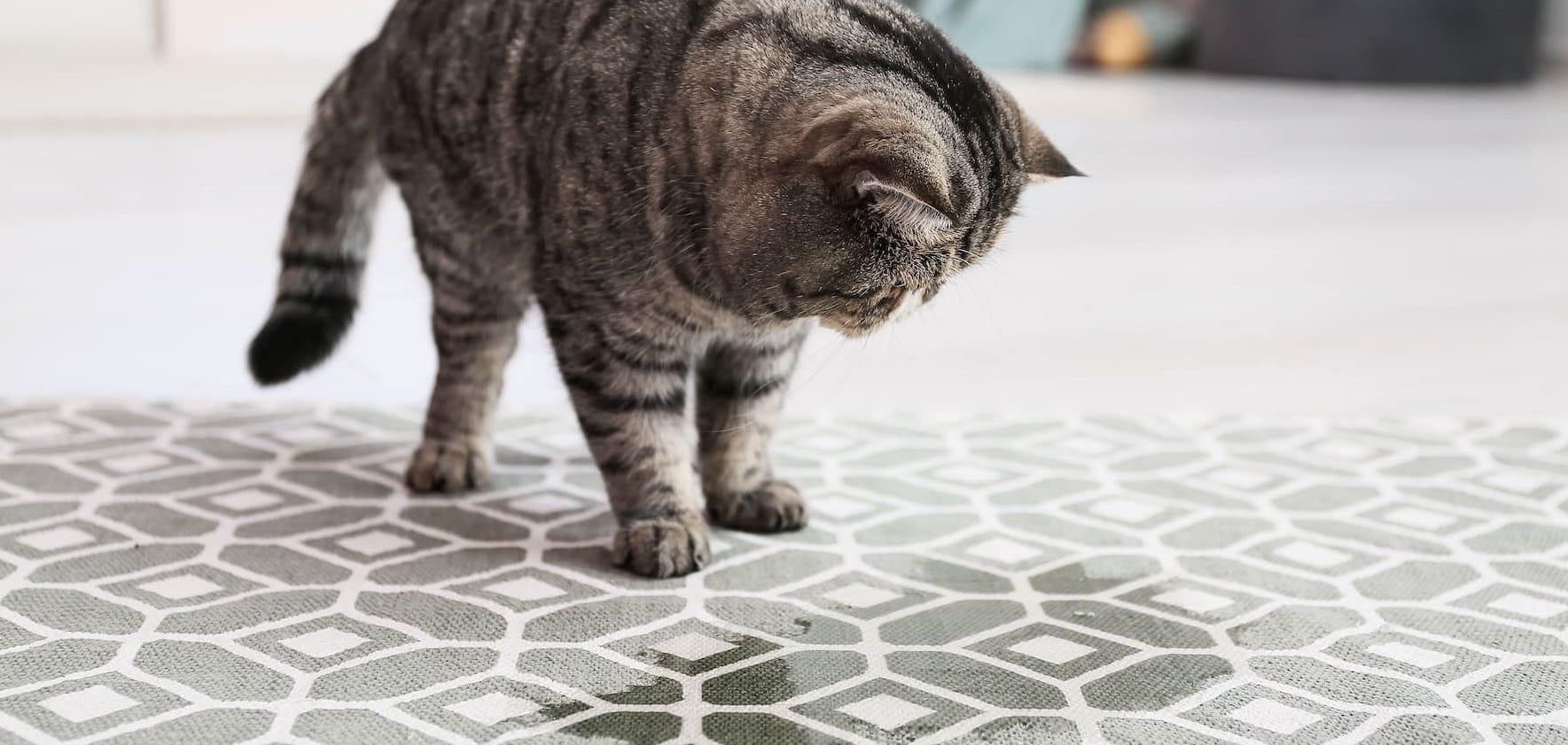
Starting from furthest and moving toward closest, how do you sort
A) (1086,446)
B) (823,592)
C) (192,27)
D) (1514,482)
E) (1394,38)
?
(1394,38), (192,27), (1086,446), (1514,482), (823,592)

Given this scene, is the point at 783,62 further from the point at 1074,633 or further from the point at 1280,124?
the point at 1280,124

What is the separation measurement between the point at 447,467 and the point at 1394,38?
4.86 m

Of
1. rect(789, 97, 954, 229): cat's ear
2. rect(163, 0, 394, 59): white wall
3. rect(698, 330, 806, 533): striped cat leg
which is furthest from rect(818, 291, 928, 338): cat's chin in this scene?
rect(163, 0, 394, 59): white wall

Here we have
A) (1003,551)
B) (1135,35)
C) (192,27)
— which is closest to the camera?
(1003,551)

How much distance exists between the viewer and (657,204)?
5.18 feet

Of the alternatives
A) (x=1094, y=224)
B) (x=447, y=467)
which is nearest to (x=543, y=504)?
(x=447, y=467)

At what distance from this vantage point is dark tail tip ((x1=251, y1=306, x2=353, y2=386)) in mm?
1945

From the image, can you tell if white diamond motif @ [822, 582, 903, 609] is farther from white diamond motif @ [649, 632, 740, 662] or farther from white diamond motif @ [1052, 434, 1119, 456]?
white diamond motif @ [1052, 434, 1119, 456]

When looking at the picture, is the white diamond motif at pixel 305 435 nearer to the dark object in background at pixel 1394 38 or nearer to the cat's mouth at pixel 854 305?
the cat's mouth at pixel 854 305

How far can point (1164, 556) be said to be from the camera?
5.68 ft

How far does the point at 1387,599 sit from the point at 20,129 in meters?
3.78

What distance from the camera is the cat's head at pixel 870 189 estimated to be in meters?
1.39

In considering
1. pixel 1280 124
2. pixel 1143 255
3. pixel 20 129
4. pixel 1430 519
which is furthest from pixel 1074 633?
pixel 1280 124

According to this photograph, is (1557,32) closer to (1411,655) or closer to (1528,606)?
(1528,606)
